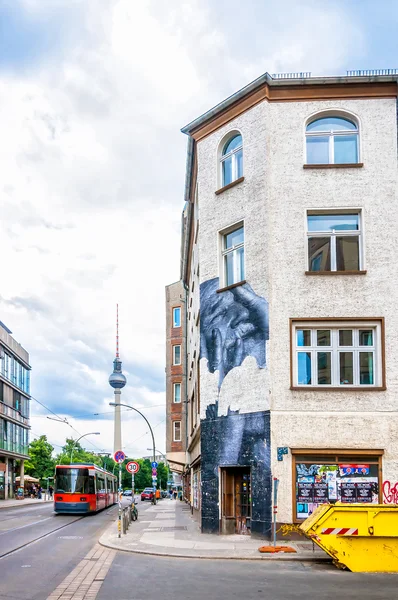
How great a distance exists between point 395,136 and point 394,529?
1224 centimetres

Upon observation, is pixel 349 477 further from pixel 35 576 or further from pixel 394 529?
pixel 35 576

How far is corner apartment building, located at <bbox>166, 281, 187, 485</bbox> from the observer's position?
55.9 metres

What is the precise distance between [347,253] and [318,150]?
350cm

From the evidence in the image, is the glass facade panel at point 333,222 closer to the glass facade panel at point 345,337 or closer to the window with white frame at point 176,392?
the glass facade panel at point 345,337

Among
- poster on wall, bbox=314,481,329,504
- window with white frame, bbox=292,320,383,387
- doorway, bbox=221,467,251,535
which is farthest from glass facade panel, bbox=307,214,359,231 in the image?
doorway, bbox=221,467,251,535

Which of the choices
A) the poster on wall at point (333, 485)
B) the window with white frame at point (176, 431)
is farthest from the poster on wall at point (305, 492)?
the window with white frame at point (176, 431)

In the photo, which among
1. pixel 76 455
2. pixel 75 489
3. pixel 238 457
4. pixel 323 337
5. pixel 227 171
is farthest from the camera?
pixel 76 455

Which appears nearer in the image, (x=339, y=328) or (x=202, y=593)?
(x=202, y=593)

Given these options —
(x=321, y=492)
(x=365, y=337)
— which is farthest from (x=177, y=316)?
(x=321, y=492)

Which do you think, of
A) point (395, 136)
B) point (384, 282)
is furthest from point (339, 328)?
point (395, 136)

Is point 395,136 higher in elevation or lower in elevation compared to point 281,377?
higher

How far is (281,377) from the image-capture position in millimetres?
21156

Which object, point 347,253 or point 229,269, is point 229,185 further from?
point 347,253

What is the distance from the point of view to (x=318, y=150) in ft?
74.6
